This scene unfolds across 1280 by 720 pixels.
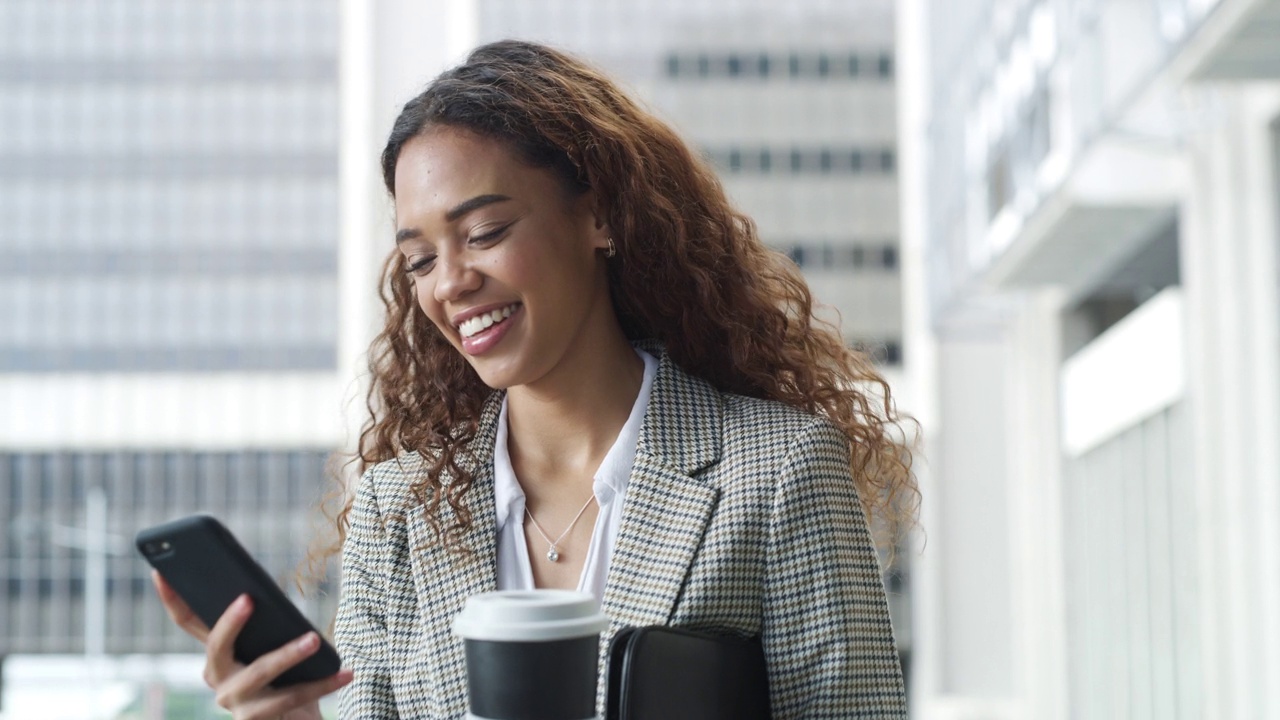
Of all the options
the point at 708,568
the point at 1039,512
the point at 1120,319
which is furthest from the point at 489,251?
the point at 1039,512

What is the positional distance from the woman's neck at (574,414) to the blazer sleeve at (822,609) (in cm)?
30

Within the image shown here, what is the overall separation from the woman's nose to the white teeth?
4 cm

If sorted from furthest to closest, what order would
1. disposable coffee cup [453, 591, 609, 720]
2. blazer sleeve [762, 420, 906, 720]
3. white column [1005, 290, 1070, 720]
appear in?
A: white column [1005, 290, 1070, 720] → blazer sleeve [762, 420, 906, 720] → disposable coffee cup [453, 591, 609, 720]

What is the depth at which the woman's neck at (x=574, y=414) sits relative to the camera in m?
2.14

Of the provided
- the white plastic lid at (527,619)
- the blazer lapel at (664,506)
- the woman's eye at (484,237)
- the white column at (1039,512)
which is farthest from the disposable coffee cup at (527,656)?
the white column at (1039,512)

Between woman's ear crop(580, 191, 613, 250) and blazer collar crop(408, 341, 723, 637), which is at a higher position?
woman's ear crop(580, 191, 613, 250)

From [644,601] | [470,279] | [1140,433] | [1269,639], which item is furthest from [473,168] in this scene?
[1140,433]

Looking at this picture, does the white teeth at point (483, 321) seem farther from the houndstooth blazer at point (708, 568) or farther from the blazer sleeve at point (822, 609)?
the blazer sleeve at point (822, 609)

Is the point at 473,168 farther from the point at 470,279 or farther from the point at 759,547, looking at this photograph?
the point at 759,547

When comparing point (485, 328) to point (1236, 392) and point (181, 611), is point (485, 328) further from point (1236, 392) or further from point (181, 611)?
point (1236, 392)

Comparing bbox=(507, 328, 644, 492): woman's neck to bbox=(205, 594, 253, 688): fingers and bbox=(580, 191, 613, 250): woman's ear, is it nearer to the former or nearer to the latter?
bbox=(580, 191, 613, 250): woman's ear

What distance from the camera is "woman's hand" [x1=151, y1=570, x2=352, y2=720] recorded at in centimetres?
162

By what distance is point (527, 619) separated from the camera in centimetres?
136

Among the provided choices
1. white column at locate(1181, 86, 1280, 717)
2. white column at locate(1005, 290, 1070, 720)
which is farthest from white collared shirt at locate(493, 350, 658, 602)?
white column at locate(1005, 290, 1070, 720)
